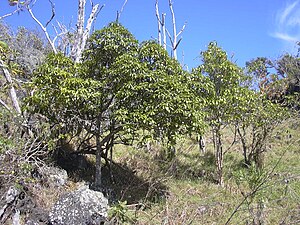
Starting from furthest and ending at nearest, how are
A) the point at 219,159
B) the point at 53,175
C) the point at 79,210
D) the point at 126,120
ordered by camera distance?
the point at 219,159, the point at 53,175, the point at 126,120, the point at 79,210

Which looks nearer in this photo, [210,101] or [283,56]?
[210,101]

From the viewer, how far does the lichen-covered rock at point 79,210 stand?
4996 millimetres

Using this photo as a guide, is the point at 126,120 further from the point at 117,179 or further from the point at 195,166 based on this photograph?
the point at 195,166

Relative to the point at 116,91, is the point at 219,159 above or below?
below

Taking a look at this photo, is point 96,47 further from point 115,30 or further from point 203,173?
point 203,173

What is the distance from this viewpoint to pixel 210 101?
736cm

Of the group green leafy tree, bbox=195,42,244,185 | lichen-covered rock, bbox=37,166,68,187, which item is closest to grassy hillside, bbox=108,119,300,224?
green leafy tree, bbox=195,42,244,185

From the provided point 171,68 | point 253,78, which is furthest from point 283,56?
point 171,68

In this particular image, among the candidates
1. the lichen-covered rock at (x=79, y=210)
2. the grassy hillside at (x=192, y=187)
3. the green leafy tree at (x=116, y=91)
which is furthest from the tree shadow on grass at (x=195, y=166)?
the lichen-covered rock at (x=79, y=210)

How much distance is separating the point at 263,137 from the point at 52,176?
226 inches

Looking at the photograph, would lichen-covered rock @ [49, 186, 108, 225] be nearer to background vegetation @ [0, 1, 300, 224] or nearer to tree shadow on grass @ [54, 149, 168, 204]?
background vegetation @ [0, 1, 300, 224]

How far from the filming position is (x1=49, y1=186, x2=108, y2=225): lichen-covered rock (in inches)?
197

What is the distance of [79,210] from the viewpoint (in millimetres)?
5098

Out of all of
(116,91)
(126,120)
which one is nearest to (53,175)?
(126,120)
